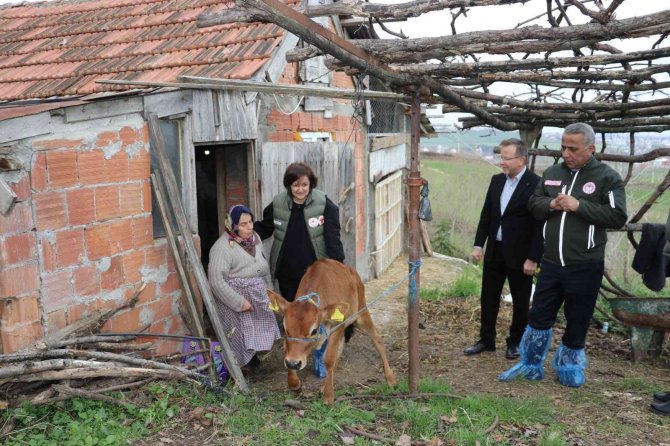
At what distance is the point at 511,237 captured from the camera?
5.30 meters

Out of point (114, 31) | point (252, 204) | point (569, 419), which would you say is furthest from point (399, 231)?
point (569, 419)

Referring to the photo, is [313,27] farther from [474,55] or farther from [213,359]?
[213,359]

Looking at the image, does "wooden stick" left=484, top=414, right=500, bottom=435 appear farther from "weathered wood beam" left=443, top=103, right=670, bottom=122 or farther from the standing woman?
"weathered wood beam" left=443, top=103, right=670, bottom=122

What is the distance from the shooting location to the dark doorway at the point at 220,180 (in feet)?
22.5

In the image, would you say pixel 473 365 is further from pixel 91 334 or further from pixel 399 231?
pixel 399 231

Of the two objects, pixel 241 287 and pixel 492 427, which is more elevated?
pixel 241 287

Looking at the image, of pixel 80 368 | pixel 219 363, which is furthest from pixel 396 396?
pixel 80 368

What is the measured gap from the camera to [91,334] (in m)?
4.40

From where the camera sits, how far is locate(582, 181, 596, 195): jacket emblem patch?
4574mm

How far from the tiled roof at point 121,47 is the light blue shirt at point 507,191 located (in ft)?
8.66

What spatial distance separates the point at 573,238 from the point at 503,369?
5.17ft

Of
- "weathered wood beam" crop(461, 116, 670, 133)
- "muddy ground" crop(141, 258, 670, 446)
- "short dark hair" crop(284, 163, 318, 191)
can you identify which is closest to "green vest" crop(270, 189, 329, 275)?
"short dark hair" crop(284, 163, 318, 191)

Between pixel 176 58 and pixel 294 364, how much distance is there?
3373 mm

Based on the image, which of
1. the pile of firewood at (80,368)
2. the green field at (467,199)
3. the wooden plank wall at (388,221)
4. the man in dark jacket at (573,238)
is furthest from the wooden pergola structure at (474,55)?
the green field at (467,199)
